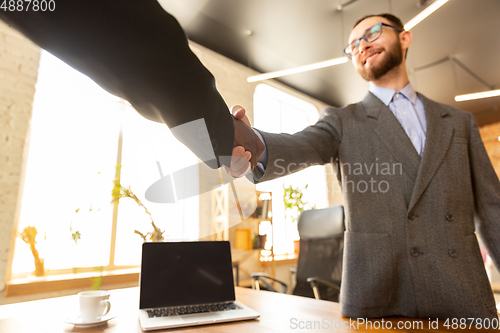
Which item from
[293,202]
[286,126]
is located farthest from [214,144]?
[286,126]

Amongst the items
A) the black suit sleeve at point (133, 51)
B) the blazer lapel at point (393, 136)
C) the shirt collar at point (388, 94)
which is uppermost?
the shirt collar at point (388, 94)

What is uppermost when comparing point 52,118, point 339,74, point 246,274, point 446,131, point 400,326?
→ point 339,74

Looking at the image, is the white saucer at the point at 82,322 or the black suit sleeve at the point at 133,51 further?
the white saucer at the point at 82,322

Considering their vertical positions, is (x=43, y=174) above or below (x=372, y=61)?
below

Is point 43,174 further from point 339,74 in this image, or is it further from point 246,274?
point 339,74

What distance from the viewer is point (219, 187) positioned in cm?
41

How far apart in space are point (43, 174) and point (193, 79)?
2.59m

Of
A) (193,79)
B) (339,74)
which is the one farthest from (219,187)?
(339,74)

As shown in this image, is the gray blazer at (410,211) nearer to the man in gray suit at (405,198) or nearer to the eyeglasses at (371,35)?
the man in gray suit at (405,198)

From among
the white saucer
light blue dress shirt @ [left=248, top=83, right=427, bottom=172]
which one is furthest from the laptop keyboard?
light blue dress shirt @ [left=248, top=83, right=427, bottom=172]

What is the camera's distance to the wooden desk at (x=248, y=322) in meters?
0.72

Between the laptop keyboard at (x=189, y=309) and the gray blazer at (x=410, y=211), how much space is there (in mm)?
363

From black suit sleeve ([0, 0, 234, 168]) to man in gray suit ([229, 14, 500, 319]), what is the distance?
1.35 ft

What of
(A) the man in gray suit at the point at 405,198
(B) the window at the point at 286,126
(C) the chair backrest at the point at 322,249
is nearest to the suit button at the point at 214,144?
(A) the man in gray suit at the point at 405,198
